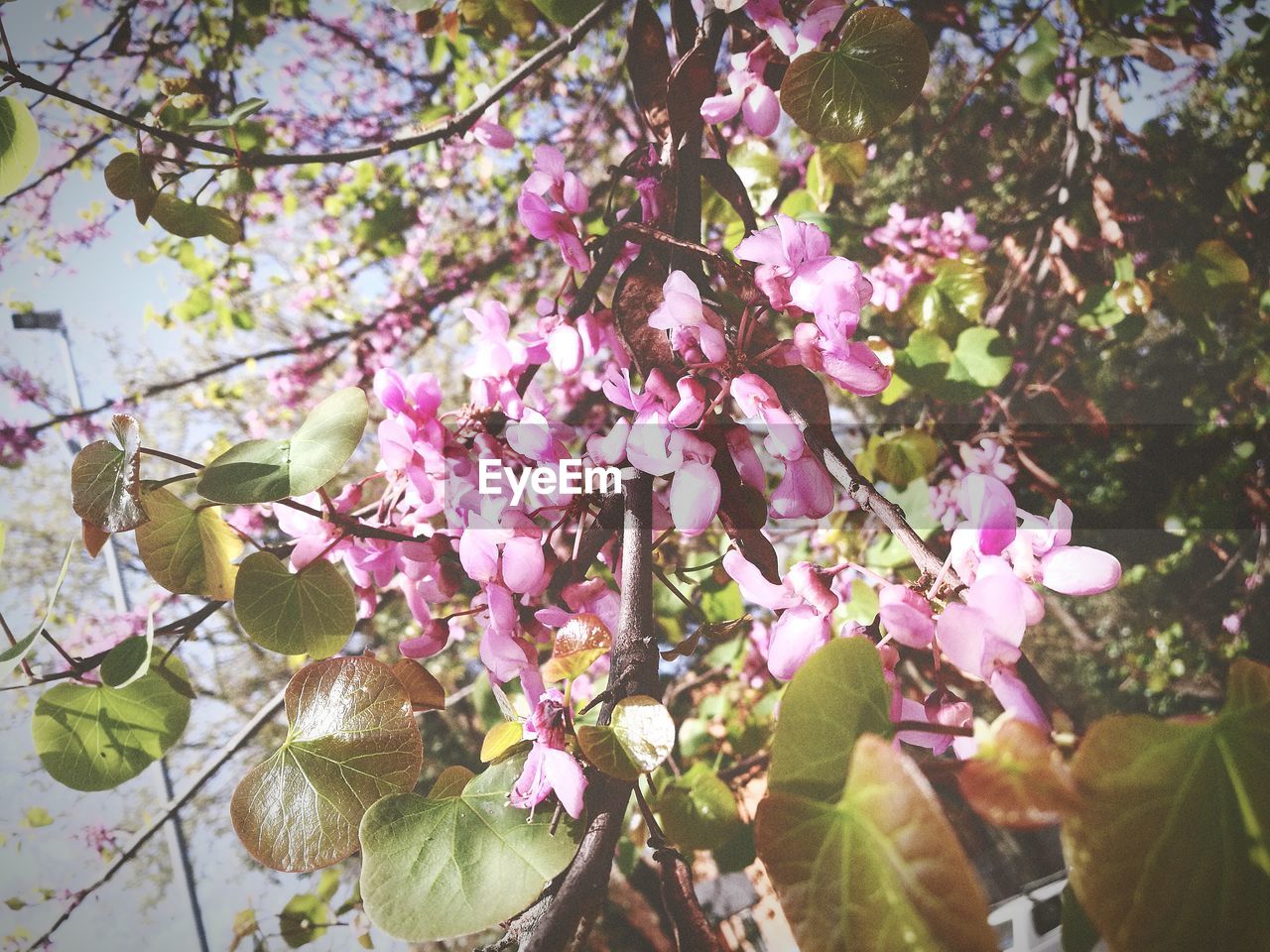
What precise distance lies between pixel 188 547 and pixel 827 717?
1.28 ft

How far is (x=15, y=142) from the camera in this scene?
438 mm

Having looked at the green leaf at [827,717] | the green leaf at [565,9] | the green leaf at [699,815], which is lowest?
the green leaf at [699,815]

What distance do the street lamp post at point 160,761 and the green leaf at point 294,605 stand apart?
475 millimetres

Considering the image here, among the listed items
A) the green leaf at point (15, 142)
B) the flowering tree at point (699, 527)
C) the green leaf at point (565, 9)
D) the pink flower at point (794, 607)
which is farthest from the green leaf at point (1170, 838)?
the green leaf at point (15, 142)

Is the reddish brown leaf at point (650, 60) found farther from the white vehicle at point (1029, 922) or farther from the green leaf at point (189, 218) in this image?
the white vehicle at point (1029, 922)

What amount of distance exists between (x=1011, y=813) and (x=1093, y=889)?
0.05m

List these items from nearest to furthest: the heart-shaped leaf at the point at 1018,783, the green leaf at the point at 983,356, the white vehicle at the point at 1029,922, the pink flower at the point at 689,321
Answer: the heart-shaped leaf at the point at 1018,783, the pink flower at the point at 689,321, the white vehicle at the point at 1029,922, the green leaf at the point at 983,356

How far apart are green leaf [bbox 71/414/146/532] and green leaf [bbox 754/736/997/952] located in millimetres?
353

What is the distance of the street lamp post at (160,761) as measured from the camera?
2.27 feet

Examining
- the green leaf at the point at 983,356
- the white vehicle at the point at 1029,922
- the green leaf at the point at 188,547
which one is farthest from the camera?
the green leaf at the point at 983,356

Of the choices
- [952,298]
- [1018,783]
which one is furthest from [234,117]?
[952,298]

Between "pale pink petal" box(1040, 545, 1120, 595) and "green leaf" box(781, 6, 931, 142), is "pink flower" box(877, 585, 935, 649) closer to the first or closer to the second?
"pale pink petal" box(1040, 545, 1120, 595)

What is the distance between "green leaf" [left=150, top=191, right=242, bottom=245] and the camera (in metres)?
0.48

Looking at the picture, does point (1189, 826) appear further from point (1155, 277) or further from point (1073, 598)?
point (1073, 598)
